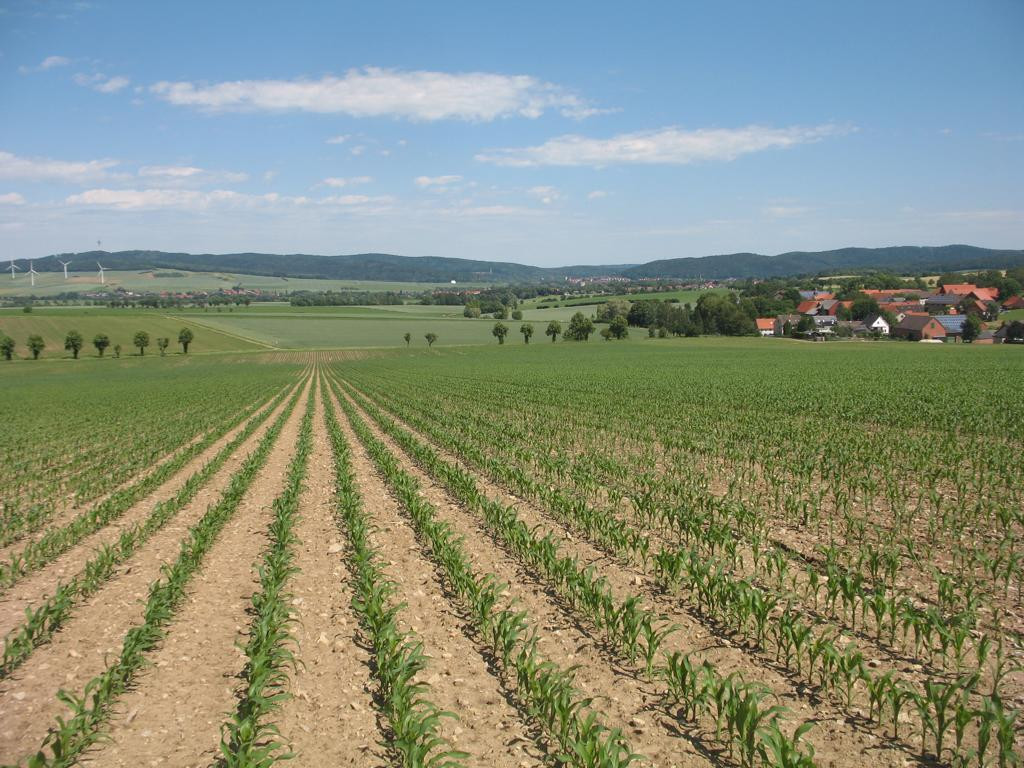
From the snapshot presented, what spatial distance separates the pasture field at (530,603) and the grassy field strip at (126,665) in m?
0.04

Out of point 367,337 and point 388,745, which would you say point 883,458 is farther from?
point 367,337

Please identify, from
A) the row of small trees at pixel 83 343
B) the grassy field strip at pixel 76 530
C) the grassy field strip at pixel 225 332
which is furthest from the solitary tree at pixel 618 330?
the grassy field strip at pixel 76 530

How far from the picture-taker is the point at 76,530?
1149 cm

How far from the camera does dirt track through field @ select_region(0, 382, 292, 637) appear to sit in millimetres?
8461

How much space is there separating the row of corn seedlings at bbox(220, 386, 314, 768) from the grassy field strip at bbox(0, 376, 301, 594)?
12.1ft

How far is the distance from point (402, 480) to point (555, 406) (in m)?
16.1

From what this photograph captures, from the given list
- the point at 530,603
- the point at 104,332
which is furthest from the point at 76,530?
the point at 104,332

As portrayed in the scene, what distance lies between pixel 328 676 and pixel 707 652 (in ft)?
13.5

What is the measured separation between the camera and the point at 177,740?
18.1 ft

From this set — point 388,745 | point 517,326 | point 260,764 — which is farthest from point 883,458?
point 517,326

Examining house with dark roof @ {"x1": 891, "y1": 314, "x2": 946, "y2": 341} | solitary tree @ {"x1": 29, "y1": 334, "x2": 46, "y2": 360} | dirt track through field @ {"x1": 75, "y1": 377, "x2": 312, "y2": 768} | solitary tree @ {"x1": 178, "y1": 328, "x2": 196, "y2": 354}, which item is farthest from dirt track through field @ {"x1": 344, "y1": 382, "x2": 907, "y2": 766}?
house with dark roof @ {"x1": 891, "y1": 314, "x2": 946, "y2": 341}

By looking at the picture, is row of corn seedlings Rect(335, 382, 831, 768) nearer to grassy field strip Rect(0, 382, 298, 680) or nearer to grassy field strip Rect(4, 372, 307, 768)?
grassy field strip Rect(4, 372, 307, 768)

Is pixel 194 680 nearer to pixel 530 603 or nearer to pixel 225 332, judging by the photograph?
pixel 530 603

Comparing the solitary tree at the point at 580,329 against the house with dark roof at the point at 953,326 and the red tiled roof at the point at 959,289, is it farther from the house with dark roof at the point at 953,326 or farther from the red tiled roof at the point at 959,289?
the red tiled roof at the point at 959,289
